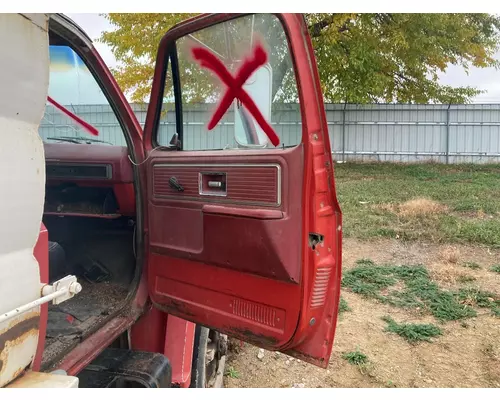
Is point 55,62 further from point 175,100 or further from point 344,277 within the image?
point 344,277

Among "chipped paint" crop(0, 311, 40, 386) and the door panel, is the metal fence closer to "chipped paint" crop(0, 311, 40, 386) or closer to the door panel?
the door panel

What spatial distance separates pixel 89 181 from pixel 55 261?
20.2 inches

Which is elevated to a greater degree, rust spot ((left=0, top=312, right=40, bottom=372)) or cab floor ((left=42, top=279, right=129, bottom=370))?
rust spot ((left=0, top=312, right=40, bottom=372))

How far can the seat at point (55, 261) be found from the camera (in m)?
2.54

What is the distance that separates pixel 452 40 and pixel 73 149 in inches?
498

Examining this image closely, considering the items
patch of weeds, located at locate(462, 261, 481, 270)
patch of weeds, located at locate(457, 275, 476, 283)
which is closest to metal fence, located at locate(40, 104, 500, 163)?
patch of weeds, located at locate(462, 261, 481, 270)

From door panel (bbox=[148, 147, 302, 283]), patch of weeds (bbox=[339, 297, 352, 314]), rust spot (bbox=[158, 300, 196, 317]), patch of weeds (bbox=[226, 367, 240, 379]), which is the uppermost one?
door panel (bbox=[148, 147, 302, 283])

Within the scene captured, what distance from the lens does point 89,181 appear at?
277 cm

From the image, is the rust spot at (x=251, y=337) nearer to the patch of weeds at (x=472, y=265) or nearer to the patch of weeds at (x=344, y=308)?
the patch of weeds at (x=344, y=308)

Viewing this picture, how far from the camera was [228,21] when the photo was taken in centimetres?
197

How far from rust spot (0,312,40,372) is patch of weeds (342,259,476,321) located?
376 centimetres

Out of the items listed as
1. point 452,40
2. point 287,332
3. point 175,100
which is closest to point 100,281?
point 175,100

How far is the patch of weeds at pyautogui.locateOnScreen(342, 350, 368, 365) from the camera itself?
355 centimetres

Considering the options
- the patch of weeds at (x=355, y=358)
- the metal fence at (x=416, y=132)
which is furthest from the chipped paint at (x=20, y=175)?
the metal fence at (x=416, y=132)
